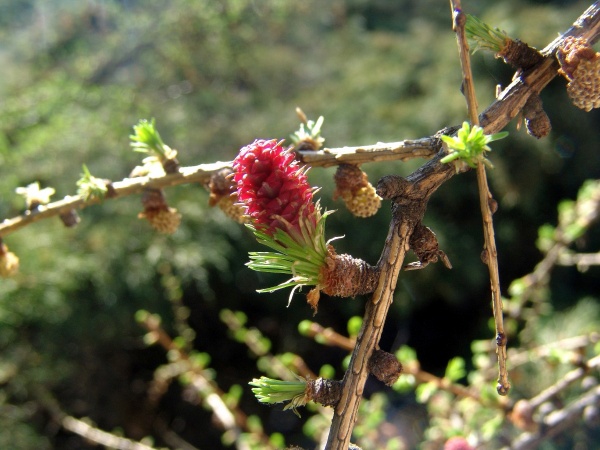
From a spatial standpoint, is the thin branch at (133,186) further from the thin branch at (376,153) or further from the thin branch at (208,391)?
the thin branch at (208,391)

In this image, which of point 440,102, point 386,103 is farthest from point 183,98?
point 440,102

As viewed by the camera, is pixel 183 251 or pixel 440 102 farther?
pixel 440 102

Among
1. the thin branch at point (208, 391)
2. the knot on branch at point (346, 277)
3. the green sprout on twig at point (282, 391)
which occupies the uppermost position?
the thin branch at point (208, 391)

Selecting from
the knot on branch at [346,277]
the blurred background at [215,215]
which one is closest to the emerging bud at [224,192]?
the knot on branch at [346,277]

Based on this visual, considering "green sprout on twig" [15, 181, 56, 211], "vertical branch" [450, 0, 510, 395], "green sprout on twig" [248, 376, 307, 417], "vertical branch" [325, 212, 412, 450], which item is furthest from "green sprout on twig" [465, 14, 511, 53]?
"green sprout on twig" [15, 181, 56, 211]

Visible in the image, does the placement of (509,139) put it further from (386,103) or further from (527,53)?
(527,53)

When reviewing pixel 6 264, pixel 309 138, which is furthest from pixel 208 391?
pixel 309 138
